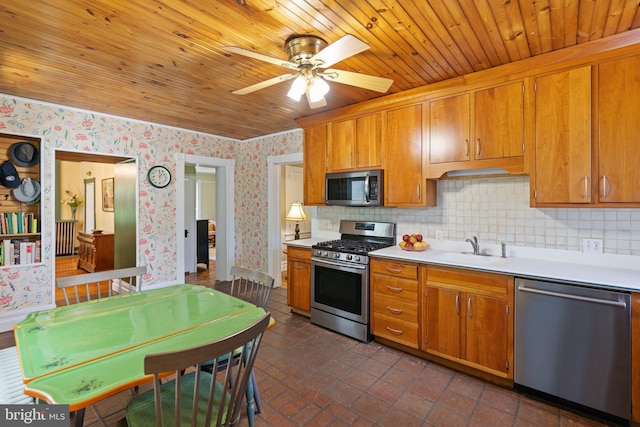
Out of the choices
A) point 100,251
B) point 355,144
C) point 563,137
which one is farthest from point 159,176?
point 563,137

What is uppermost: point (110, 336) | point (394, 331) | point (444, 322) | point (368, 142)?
point (368, 142)

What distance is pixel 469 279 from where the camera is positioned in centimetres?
238

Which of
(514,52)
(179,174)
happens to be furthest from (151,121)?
(514,52)

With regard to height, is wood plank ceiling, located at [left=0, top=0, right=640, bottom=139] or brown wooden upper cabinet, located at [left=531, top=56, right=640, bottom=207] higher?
wood plank ceiling, located at [left=0, top=0, right=640, bottom=139]

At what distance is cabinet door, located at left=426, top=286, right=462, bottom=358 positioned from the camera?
2451mm

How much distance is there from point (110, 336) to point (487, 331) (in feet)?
7.92

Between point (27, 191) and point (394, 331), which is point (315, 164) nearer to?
point (394, 331)

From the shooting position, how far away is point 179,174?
454cm

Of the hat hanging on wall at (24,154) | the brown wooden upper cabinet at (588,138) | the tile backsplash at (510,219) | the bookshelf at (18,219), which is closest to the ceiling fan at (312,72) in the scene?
the brown wooden upper cabinet at (588,138)

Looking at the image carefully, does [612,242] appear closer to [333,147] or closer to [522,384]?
[522,384]

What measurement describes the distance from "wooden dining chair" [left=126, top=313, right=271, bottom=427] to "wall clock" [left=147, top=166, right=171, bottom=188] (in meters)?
3.34

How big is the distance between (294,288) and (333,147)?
1721mm

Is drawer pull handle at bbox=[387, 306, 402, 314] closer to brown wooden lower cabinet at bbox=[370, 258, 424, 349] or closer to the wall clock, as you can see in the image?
brown wooden lower cabinet at bbox=[370, 258, 424, 349]

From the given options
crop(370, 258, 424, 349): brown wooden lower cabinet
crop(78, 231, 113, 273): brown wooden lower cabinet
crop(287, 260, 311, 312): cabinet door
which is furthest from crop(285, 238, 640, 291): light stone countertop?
crop(78, 231, 113, 273): brown wooden lower cabinet
